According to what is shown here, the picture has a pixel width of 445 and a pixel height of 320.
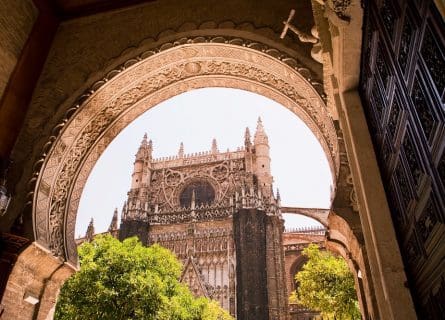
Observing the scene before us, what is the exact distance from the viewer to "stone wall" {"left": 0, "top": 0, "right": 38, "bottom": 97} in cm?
520

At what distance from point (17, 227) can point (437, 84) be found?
4.94 meters

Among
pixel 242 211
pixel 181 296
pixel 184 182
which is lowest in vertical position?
pixel 181 296

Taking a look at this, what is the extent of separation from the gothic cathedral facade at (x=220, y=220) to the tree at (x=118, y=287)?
43.6ft

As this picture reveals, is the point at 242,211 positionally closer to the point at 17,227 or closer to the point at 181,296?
the point at 181,296

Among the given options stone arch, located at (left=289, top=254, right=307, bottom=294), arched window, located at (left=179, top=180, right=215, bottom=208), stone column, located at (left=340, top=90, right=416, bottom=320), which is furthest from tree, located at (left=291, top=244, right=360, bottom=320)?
arched window, located at (left=179, top=180, right=215, bottom=208)

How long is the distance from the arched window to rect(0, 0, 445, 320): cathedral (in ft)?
85.6

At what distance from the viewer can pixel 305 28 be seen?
16.1 feet

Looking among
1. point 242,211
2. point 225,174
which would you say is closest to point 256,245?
point 242,211

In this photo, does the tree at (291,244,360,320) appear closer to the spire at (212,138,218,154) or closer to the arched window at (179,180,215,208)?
the arched window at (179,180,215,208)

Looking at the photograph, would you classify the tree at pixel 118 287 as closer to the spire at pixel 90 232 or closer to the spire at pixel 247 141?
the spire at pixel 247 141

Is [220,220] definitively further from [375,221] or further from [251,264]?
[375,221]

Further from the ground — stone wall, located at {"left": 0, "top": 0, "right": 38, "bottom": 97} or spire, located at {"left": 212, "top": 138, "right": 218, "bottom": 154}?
spire, located at {"left": 212, "top": 138, "right": 218, "bottom": 154}

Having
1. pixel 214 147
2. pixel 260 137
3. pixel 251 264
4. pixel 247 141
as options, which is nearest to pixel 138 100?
pixel 251 264

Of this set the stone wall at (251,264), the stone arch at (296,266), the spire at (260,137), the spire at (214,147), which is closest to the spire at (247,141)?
the spire at (260,137)
